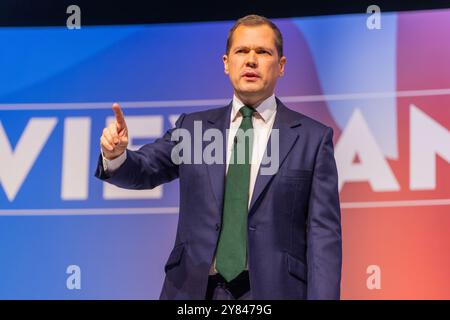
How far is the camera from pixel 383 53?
300cm

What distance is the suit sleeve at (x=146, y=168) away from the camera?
2.09 metres

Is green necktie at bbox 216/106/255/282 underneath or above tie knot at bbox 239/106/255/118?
underneath

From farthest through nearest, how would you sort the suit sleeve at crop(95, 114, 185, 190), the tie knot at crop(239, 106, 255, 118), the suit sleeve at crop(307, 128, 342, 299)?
1. the tie knot at crop(239, 106, 255, 118)
2. the suit sleeve at crop(95, 114, 185, 190)
3. the suit sleeve at crop(307, 128, 342, 299)

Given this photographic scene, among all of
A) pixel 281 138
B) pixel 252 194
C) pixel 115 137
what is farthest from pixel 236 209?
pixel 115 137

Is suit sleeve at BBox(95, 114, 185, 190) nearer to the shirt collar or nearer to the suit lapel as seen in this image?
the shirt collar

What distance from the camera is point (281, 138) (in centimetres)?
215

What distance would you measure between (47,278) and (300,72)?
4.54 ft

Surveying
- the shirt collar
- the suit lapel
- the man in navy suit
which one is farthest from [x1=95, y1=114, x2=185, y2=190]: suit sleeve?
the suit lapel

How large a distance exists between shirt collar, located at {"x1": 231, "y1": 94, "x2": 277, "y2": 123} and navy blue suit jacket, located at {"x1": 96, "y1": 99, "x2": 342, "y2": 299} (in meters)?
0.05

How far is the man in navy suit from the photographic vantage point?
2004mm

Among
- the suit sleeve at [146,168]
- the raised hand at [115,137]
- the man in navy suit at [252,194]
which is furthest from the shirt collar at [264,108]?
the raised hand at [115,137]

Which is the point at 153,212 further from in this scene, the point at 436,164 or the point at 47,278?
the point at 436,164

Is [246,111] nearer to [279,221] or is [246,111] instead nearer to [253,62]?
[253,62]
